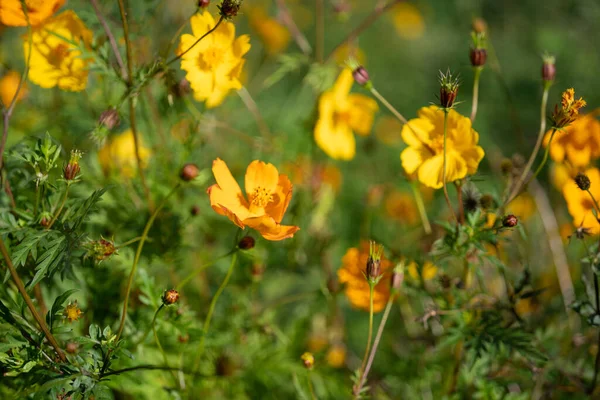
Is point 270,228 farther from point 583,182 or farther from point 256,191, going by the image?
point 583,182

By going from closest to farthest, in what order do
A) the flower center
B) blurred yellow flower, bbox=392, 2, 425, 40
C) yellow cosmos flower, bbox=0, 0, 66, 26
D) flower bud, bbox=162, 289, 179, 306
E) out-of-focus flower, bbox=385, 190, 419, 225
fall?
flower bud, bbox=162, 289, 179, 306, yellow cosmos flower, bbox=0, 0, 66, 26, the flower center, out-of-focus flower, bbox=385, 190, 419, 225, blurred yellow flower, bbox=392, 2, 425, 40

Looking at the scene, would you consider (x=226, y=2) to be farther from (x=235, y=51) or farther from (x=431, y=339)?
(x=431, y=339)

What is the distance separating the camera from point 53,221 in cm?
91

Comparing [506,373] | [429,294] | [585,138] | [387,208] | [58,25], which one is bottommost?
[387,208]

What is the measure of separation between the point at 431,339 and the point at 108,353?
80 centimetres

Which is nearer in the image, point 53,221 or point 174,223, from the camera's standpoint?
point 53,221

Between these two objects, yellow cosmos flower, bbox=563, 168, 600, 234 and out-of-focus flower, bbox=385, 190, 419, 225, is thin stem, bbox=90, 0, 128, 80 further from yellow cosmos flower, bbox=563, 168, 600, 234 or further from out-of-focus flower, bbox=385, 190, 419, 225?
out-of-focus flower, bbox=385, 190, 419, 225

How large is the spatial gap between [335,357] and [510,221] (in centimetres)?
73

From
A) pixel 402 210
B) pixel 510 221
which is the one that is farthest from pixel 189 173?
pixel 402 210

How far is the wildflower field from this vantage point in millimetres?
939

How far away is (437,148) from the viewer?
3.56ft

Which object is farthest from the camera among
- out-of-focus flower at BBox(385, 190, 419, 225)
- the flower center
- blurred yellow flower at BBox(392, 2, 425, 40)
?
blurred yellow flower at BBox(392, 2, 425, 40)

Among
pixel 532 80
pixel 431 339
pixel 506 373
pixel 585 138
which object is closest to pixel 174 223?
pixel 431 339

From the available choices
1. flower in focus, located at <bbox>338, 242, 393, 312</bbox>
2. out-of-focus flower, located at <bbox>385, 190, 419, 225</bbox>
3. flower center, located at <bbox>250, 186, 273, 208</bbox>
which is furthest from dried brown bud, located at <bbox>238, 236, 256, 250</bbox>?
out-of-focus flower, located at <bbox>385, 190, 419, 225</bbox>
